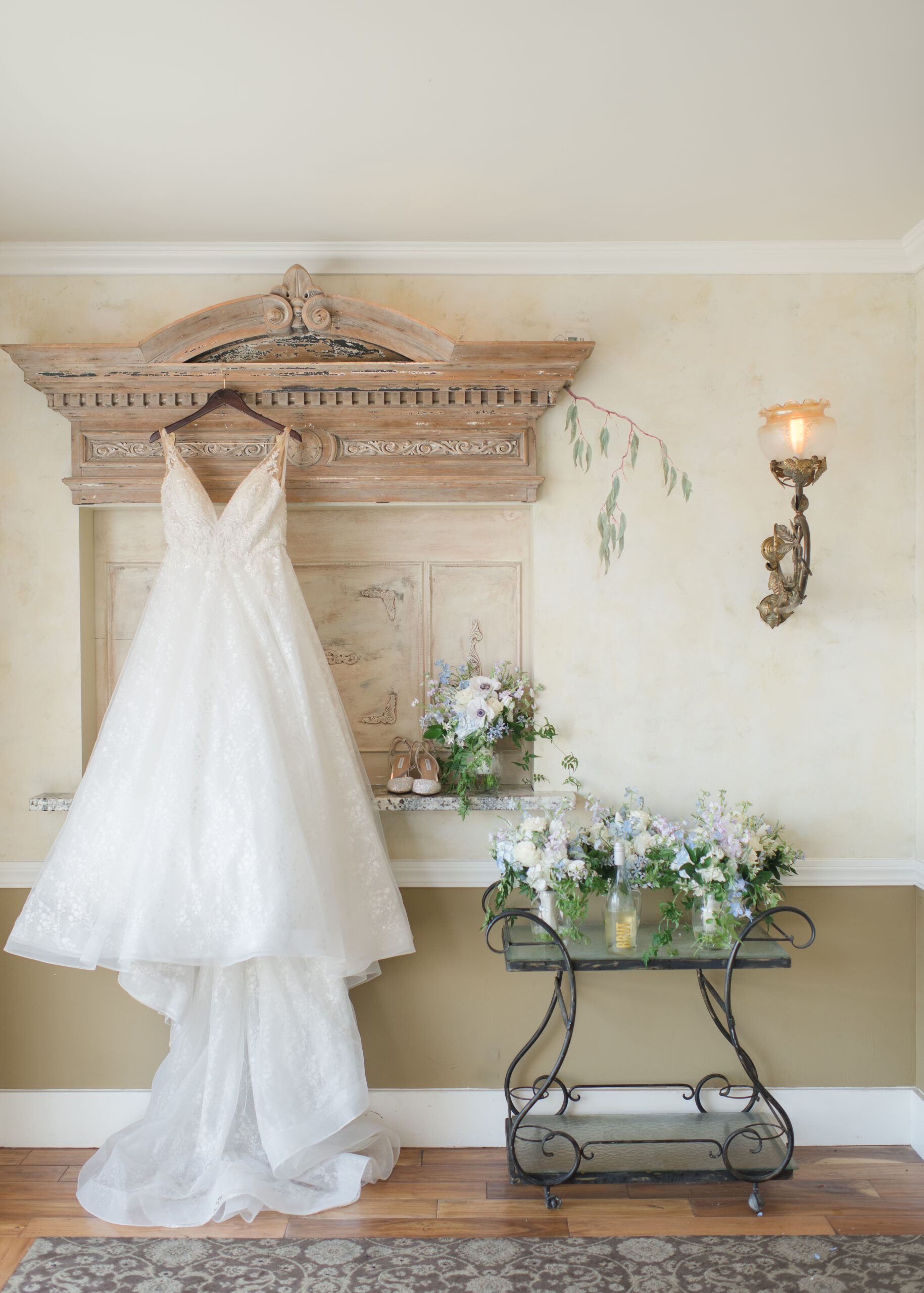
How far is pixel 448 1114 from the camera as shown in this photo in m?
2.68

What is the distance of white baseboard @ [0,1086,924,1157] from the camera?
268 centimetres

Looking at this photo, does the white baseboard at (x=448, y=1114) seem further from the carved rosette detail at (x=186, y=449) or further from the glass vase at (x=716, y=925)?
the carved rosette detail at (x=186, y=449)

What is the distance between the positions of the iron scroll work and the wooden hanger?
60.8 inches

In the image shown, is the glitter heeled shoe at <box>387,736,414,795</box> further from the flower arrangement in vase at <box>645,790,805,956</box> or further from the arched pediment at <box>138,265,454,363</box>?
the arched pediment at <box>138,265,454,363</box>

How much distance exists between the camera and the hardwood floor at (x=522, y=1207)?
7.45 feet

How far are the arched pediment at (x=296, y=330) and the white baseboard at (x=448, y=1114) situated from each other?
2.27m

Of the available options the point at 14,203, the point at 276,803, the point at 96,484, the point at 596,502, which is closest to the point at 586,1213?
the point at 276,803

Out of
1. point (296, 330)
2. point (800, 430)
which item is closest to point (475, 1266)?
point (800, 430)

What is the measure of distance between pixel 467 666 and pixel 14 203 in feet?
6.12

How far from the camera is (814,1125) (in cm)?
269

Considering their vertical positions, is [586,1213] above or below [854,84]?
below

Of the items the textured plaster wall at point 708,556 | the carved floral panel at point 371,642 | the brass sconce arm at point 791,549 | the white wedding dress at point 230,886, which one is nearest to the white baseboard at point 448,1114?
the white wedding dress at point 230,886

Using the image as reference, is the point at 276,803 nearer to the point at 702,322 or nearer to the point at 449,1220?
the point at 449,1220

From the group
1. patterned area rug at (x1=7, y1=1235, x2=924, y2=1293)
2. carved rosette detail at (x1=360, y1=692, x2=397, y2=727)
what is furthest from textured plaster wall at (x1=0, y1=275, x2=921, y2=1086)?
patterned area rug at (x1=7, y1=1235, x2=924, y2=1293)
